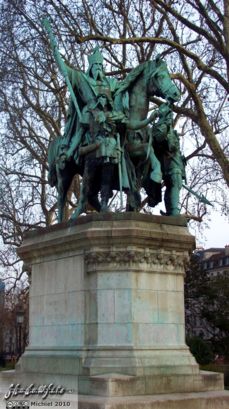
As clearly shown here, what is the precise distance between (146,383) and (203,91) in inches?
723

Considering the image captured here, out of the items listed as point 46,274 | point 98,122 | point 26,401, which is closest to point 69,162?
point 98,122

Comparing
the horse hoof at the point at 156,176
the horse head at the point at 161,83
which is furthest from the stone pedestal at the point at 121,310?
the horse head at the point at 161,83

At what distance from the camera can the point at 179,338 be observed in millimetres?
11094

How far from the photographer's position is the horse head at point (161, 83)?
11445mm

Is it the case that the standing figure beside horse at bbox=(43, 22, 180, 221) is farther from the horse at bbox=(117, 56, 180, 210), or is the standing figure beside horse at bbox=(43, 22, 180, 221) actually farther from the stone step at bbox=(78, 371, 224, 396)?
the stone step at bbox=(78, 371, 224, 396)

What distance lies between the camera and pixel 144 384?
9969 millimetres

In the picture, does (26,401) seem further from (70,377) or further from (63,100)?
(63,100)

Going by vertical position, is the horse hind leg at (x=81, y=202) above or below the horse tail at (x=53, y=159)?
below

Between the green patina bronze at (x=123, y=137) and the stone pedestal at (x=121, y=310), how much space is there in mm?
801

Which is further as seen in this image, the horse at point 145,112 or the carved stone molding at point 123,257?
the horse at point 145,112

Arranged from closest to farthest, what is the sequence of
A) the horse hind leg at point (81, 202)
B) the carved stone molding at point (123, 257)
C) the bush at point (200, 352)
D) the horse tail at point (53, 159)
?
the carved stone molding at point (123, 257), the horse hind leg at point (81, 202), the horse tail at point (53, 159), the bush at point (200, 352)
